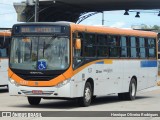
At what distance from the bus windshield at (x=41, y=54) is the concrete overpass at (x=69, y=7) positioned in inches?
1368

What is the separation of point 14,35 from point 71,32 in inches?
81.7

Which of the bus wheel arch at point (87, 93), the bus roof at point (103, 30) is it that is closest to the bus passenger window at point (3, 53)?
the bus roof at point (103, 30)

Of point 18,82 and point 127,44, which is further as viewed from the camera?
point 127,44

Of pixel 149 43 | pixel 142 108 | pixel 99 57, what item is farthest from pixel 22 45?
pixel 149 43

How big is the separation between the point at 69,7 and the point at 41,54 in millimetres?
43595

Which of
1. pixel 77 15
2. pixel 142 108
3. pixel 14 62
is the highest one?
pixel 77 15

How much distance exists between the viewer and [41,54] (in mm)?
19641

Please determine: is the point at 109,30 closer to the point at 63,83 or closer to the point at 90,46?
the point at 90,46

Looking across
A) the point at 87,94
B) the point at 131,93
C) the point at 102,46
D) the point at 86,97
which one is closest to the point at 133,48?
the point at 131,93

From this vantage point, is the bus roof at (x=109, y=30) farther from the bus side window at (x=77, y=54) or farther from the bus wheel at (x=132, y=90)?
the bus wheel at (x=132, y=90)

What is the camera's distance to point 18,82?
777 inches

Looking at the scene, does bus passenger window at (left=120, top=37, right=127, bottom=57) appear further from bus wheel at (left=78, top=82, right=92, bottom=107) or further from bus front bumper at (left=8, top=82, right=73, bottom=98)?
bus front bumper at (left=8, top=82, right=73, bottom=98)

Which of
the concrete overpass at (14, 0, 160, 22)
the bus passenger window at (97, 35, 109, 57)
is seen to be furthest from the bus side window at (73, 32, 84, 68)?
the concrete overpass at (14, 0, 160, 22)

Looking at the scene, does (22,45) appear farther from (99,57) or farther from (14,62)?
(99,57)
